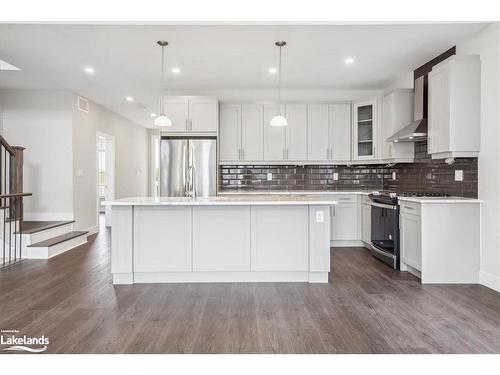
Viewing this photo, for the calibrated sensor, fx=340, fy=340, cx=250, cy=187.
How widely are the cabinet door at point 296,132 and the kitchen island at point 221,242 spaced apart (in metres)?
2.55

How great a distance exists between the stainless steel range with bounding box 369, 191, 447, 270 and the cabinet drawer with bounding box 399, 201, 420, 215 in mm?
83

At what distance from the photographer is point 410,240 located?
12.9 ft

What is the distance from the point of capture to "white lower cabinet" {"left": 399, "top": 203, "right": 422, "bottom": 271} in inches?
147

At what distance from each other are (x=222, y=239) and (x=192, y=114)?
2.83 meters

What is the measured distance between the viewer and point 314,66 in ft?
15.2

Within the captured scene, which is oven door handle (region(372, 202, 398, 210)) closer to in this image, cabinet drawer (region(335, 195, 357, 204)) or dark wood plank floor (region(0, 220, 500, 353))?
cabinet drawer (region(335, 195, 357, 204))

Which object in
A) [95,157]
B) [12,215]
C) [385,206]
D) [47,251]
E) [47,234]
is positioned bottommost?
[47,251]

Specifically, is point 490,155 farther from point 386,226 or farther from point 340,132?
point 340,132

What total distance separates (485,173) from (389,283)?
153cm

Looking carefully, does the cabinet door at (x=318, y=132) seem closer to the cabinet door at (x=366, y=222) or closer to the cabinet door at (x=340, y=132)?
the cabinet door at (x=340, y=132)

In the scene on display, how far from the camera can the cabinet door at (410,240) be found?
375 centimetres

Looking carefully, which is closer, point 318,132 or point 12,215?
point 12,215

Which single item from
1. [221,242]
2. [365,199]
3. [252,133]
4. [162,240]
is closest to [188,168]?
[252,133]
